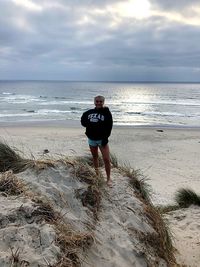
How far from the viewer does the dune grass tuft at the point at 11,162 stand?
252 inches

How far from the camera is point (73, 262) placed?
450 cm

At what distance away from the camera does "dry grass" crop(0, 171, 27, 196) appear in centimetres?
532

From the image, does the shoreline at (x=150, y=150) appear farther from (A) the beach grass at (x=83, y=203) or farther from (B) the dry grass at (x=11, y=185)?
(B) the dry grass at (x=11, y=185)

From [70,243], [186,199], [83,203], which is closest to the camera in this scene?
[70,243]

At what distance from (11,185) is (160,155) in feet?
44.6

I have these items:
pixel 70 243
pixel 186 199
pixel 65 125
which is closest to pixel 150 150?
pixel 186 199

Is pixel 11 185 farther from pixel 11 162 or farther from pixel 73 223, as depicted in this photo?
pixel 11 162

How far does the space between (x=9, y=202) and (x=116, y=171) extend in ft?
8.29

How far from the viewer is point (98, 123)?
20.9 ft

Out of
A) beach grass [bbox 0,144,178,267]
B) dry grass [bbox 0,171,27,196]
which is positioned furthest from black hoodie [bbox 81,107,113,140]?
dry grass [bbox 0,171,27,196]

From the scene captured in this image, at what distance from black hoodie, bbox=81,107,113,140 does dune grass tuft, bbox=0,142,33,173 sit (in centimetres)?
108

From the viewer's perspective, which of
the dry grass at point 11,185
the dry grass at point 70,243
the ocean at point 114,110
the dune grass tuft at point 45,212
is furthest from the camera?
the ocean at point 114,110

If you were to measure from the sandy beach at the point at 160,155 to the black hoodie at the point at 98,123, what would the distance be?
4.12 ft

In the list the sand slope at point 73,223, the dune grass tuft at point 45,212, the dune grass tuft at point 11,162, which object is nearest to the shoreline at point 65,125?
the dune grass tuft at point 11,162
